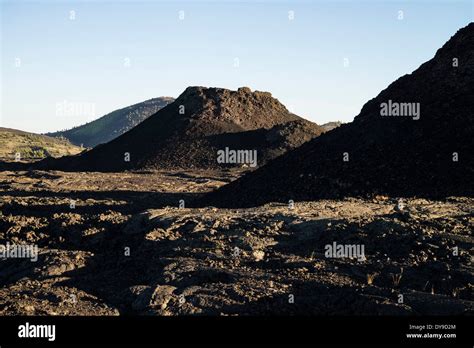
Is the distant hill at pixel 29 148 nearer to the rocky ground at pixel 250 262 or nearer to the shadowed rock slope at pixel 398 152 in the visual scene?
the shadowed rock slope at pixel 398 152

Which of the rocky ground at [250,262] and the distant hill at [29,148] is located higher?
the distant hill at [29,148]

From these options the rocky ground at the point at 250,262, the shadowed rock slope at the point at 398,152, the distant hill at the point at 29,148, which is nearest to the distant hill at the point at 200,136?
the shadowed rock slope at the point at 398,152

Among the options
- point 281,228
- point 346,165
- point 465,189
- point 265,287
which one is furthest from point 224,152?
point 265,287

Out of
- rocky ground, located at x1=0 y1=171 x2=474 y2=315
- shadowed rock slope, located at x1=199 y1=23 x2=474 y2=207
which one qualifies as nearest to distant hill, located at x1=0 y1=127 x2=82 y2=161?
shadowed rock slope, located at x1=199 y1=23 x2=474 y2=207

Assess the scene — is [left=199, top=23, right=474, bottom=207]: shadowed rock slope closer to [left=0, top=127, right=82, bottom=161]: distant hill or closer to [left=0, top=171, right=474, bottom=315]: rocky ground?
[left=0, top=171, right=474, bottom=315]: rocky ground

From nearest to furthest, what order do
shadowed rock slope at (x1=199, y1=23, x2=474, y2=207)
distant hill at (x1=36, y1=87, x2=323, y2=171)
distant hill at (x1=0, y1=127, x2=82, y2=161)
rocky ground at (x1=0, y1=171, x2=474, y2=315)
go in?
rocky ground at (x1=0, y1=171, x2=474, y2=315) < shadowed rock slope at (x1=199, y1=23, x2=474, y2=207) < distant hill at (x1=36, y1=87, x2=323, y2=171) < distant hill at (x1=0, y1=127, x2=82, y2=161)

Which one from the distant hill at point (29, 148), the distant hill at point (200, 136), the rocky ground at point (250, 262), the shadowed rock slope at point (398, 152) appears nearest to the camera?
the rocky ground at point (250, 262)
